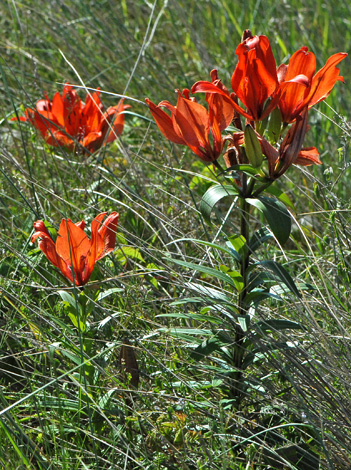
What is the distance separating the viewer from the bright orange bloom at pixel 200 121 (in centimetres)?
143

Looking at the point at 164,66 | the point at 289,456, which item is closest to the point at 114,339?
the point at 289,456

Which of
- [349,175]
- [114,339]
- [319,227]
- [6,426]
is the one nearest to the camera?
[6,426]

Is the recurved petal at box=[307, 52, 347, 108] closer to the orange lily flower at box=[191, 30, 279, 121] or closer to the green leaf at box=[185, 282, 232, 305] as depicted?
the orange lily flower at box=[191, 30, 279, 121]

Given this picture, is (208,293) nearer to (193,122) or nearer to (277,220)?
(277,220)

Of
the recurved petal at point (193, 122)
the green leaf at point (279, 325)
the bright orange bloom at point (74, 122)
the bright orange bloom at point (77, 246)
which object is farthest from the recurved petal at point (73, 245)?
the bright orange bloom at point (74, 122)

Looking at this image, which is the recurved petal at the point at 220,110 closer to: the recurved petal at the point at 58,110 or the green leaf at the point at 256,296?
the green leaf at the point at 256,296

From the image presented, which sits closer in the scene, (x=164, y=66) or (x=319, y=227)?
(x=319, y=227)

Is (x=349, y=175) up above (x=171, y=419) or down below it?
below

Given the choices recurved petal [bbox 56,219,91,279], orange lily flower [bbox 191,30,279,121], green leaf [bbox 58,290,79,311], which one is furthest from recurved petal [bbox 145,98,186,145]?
green leaf [bbox 58,290,79,311]

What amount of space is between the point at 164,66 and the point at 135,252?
172cm

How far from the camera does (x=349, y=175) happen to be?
9.25ft

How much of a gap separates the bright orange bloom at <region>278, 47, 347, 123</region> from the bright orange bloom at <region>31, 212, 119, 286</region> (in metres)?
0.56

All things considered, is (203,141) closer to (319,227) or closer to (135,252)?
(135,252)

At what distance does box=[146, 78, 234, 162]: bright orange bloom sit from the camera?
1431 millimetres
